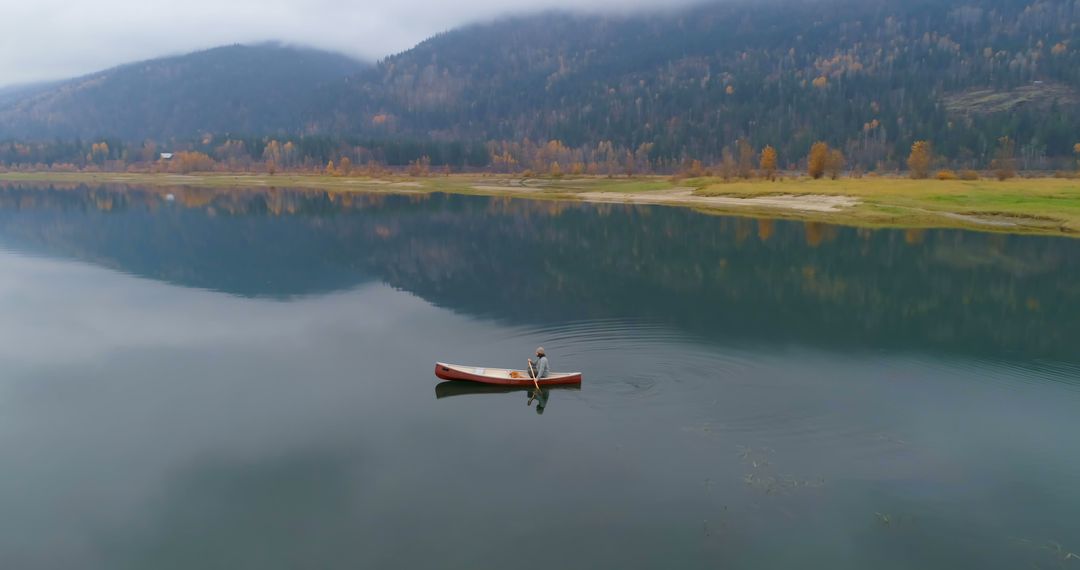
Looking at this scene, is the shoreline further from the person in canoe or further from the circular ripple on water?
the person in canoe

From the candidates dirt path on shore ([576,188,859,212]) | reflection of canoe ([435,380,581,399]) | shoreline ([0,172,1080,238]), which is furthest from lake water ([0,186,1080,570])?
dirt path on shore ([576,188,859,212])

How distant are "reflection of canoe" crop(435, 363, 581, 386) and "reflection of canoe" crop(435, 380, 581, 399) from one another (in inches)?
7.0

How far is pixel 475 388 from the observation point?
27312 mm

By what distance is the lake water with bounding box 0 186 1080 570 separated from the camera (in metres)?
17.1

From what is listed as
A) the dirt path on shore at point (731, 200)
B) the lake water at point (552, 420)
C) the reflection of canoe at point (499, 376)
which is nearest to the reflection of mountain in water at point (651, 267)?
the lake water at point (552, 420)

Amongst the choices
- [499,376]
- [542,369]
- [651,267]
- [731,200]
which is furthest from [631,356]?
[731,200]

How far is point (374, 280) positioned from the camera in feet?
168

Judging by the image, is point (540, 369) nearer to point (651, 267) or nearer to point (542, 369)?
point (542, 369)

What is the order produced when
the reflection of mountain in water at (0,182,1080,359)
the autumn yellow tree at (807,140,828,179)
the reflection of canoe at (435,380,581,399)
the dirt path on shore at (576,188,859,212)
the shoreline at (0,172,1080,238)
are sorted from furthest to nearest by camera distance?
the autumn yellow tree at (807,140,828,179)
the dirt path on shore at (576,188,859,212)
the shoreline at (0,172,1080,238)
the reflection of mountain in water at (0,182,1080,359)
the reflection of canoe at (435,380,581,399)

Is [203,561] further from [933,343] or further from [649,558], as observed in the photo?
[933,343]

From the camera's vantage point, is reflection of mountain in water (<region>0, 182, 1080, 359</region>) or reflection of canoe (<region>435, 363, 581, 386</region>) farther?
reflection of mountain in water (<region>0, 182, 1080, 359</region>)

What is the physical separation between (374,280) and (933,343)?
3441cm

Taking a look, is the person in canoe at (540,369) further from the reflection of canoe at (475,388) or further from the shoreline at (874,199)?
the shoreline at (874,199)

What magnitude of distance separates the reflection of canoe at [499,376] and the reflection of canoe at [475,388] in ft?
0.59
